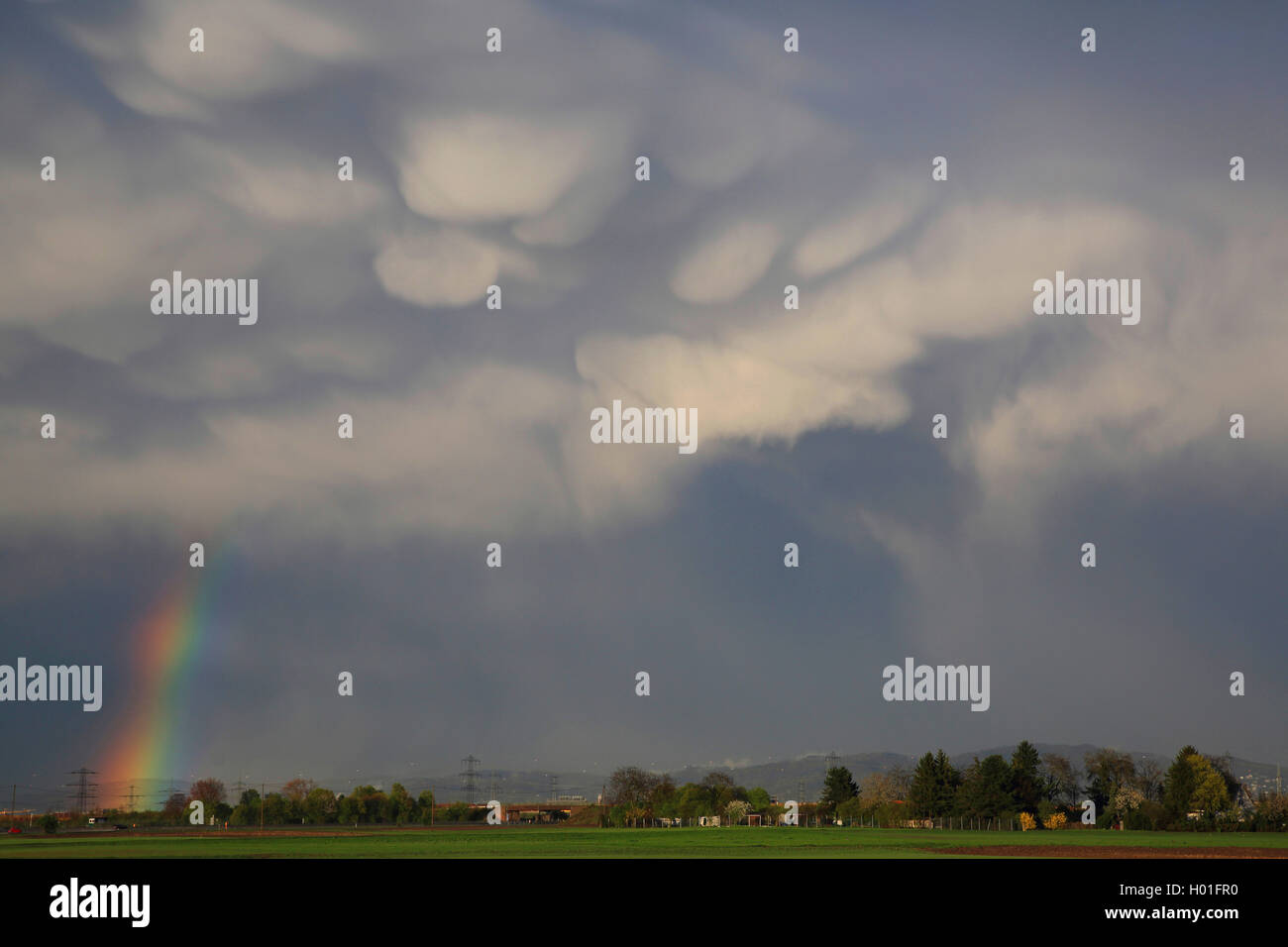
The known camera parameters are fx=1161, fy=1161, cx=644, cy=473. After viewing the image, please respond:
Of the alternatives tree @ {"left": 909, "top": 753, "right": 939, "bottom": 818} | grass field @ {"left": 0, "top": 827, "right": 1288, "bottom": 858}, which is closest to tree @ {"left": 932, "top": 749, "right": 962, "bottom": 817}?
tree @ {"left": 909, "top": 753, "right": 939, "bottom": 818}

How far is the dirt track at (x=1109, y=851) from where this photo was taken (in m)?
79.9

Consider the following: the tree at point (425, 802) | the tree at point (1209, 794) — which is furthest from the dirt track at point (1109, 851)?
the tree at point (425, 802)

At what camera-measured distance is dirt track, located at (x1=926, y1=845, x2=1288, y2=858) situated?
79.9 metres

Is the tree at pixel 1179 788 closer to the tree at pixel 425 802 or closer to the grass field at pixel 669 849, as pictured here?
the grass field at pixel 669 849

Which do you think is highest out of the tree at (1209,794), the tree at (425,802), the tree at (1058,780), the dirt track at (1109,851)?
the dirt track at (1109,851)

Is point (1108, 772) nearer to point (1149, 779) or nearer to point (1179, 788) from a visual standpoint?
point (1149, 779)

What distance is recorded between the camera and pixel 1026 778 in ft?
541

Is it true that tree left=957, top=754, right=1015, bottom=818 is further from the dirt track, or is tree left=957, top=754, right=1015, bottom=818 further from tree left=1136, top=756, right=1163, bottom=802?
the dirt track

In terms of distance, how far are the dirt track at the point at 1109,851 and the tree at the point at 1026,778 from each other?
67.4 meters

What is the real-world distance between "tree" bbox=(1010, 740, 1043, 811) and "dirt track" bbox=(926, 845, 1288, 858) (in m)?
67.4

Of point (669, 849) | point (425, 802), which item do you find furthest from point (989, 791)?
point (425, 802)
